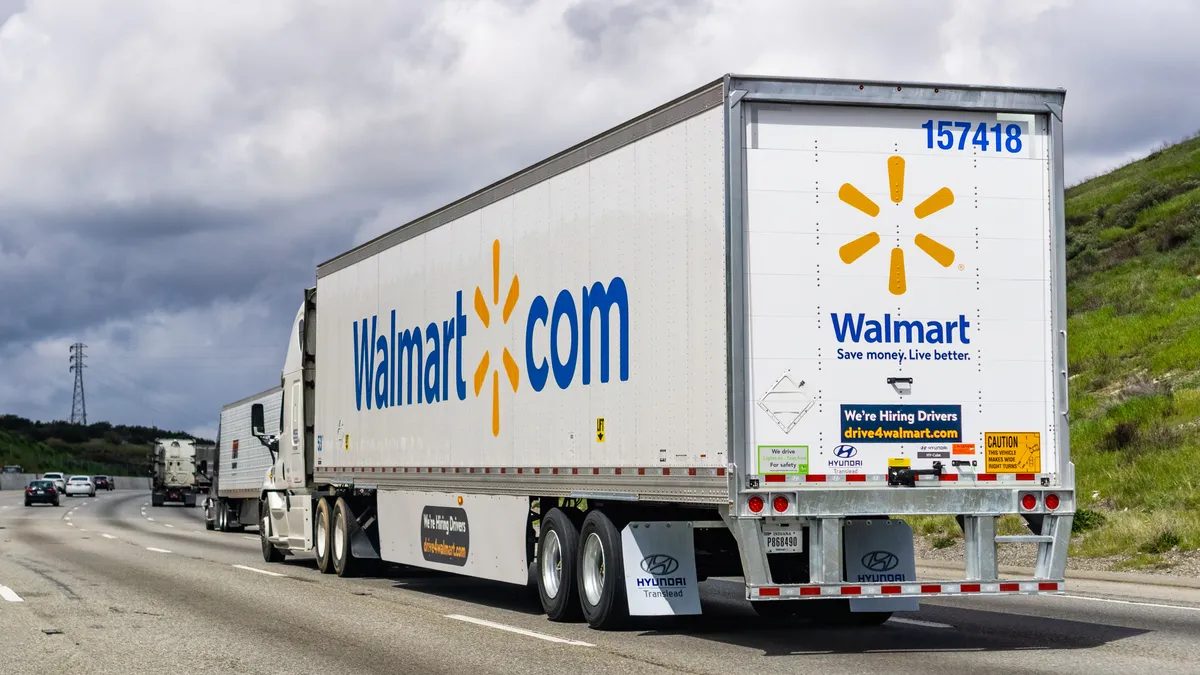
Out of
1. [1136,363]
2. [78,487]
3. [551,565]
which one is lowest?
[78,487]

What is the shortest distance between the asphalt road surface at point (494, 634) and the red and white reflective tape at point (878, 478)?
4.36 ft

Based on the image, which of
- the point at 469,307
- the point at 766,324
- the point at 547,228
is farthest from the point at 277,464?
the point at 766,324

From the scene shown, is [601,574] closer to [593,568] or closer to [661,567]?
[593,568]

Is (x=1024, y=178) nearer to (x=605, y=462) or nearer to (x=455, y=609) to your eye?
(x=605, y=462)

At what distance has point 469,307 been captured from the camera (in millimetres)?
16500

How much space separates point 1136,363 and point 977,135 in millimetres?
28448

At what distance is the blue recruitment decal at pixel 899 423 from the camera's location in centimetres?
1158

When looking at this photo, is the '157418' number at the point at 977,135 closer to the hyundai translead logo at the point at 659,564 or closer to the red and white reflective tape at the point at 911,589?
the red and white reflective tape at the point at 911,589

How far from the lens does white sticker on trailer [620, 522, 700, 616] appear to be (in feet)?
40.8

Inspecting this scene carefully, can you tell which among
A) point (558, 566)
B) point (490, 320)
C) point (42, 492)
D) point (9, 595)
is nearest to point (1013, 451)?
point (558, 566)

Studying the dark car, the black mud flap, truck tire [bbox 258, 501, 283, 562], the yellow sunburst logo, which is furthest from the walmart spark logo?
the dark car

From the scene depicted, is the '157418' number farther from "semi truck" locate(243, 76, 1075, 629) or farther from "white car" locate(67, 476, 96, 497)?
"white car" locate(67, 476, 96, 497)

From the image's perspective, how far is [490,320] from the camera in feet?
52.2

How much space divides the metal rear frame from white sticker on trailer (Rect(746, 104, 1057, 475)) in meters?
0.11
